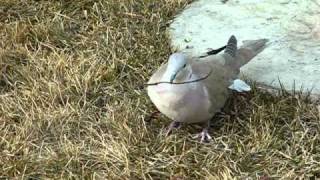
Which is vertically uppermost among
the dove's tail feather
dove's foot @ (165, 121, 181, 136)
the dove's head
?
the dove's head

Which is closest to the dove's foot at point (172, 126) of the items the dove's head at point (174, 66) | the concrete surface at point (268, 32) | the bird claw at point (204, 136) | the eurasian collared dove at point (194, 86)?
the eurasian collared dove at point (194, 86)

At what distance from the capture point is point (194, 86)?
3174mm

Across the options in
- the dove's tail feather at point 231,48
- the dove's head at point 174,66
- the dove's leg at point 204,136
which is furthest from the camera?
the dove's tail feather at point 231,48

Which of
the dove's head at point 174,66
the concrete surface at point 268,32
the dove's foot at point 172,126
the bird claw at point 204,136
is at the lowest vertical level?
the bird claw at point 204,136

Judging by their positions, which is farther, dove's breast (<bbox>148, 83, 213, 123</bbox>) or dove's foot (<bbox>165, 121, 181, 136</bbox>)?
dove's foot (<bbox>165, 121, 181, 136</bbox>)

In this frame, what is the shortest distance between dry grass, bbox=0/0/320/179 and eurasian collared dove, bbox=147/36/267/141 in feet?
0.47

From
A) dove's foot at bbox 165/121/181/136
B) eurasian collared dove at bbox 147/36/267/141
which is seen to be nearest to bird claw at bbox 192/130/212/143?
eurasian collared dove at bbox 147/36/267/141

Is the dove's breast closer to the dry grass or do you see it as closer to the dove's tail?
the dry grass

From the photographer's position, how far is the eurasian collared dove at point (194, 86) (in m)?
3.12

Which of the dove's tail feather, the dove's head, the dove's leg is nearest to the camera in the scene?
the dove's head

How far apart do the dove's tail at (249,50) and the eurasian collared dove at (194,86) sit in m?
0.05

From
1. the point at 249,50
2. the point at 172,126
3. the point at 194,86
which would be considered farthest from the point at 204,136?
the point at 249,50

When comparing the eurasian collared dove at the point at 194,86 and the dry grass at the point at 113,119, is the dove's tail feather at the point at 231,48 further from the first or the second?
the dry grass at the point at 113,119

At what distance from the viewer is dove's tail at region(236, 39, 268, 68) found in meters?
3.61
